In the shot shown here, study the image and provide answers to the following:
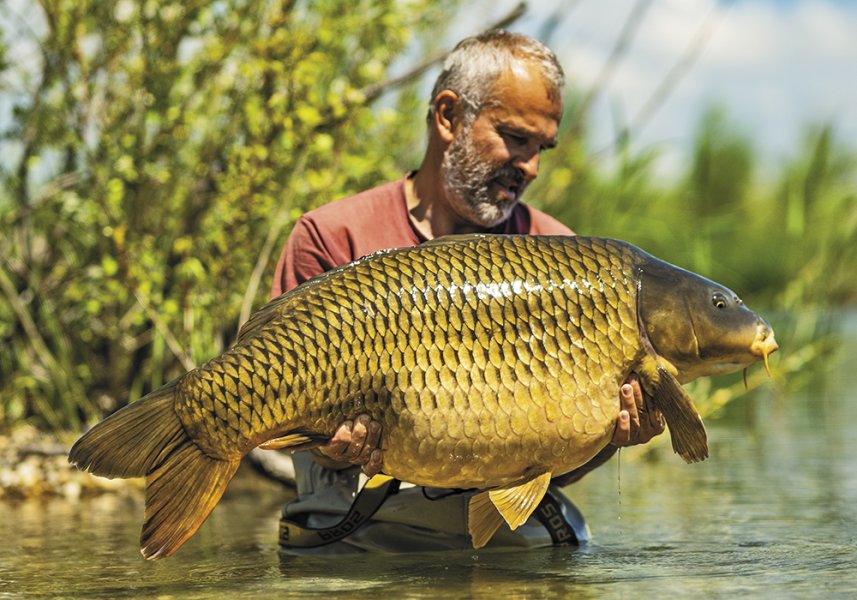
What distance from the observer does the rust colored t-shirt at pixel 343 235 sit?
11.7ft

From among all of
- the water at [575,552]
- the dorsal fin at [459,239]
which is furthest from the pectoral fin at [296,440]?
the dorsal fin at [459,239]

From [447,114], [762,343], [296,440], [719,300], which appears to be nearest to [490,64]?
[447,114]

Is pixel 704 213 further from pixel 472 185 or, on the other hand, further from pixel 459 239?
pixel 459 239

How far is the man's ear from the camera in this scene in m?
3.61

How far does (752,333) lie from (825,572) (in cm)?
57

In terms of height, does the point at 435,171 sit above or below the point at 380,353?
above

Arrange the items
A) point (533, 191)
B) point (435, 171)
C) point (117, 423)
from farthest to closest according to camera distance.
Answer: point (533, 191) < point (435, 171) < point (117, 423)

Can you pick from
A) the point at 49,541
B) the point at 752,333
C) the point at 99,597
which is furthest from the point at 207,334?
the point at 752,333

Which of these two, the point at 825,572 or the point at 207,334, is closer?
the point at 825,572

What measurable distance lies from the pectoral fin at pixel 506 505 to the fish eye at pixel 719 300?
1.73 feet

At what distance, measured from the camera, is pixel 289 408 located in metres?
2.82

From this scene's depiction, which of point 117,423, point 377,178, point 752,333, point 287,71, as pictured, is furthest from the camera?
Answer: point 377,178

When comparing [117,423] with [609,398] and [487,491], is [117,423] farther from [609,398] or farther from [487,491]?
[609,398]

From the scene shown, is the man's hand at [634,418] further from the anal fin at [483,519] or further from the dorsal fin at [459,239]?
the dorsal fin at [459,239]
